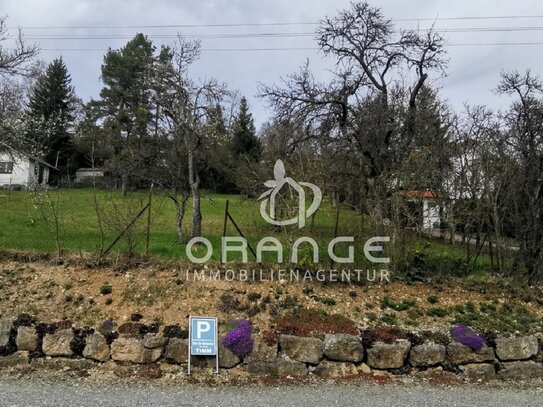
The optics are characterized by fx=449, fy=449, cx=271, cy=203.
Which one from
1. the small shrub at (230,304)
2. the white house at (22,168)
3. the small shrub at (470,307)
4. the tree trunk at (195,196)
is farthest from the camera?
the tree trunk at (195,196)

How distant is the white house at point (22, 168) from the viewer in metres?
12.9

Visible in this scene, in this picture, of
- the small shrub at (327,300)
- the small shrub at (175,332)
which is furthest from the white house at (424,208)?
the small shrub at (175,332)

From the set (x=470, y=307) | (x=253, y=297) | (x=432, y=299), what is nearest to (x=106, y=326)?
(x=253, y=297)

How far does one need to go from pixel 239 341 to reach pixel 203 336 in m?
0.51

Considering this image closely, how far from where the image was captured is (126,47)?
3419 centimetres

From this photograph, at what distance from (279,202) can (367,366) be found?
128 inches

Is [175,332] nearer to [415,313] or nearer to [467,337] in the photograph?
[415,313]

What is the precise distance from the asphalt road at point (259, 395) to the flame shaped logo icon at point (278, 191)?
10.5 ft

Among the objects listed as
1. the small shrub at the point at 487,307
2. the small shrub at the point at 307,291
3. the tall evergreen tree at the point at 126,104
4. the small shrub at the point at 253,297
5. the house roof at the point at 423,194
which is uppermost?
the tall evergreen tree at the point at 126,104

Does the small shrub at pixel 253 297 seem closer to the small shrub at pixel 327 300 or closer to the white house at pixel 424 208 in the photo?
the small shrub at pixel 327 300

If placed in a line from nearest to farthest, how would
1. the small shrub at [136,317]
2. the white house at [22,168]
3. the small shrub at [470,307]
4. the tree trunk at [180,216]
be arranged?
the small shrub at [136,317]
the small shrub at [470,307]
the tree trunk at [180,216]
the white house at [22,168]

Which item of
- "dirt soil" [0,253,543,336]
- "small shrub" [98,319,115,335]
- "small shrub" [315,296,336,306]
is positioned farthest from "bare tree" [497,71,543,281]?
"small shrub" [98,319,115,335]

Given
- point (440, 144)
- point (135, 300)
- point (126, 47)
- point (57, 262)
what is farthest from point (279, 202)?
point (126, 47)

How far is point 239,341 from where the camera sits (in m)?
6.03
